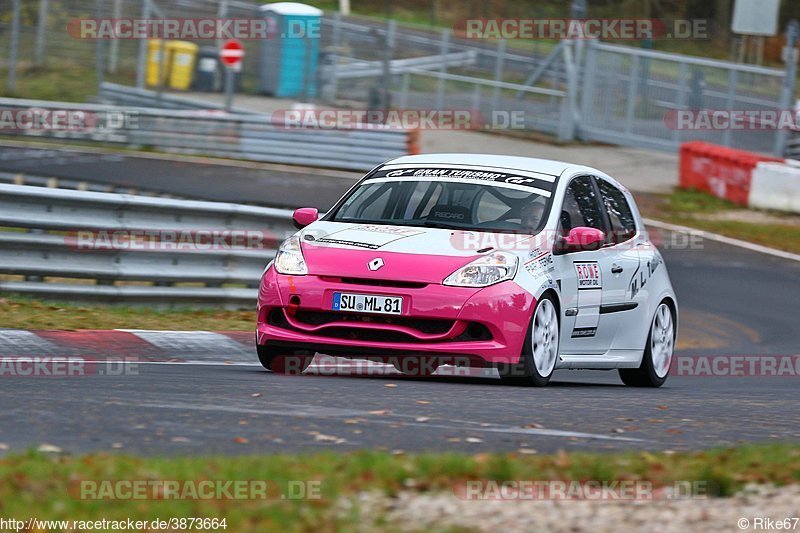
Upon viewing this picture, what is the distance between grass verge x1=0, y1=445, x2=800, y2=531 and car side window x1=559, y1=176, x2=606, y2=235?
142 inches

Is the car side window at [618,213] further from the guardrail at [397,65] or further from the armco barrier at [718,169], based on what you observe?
the guardrail at [397,65]

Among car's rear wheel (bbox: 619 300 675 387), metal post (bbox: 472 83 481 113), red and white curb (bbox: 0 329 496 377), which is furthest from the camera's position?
metal post (bbox: 472 83 481 113)

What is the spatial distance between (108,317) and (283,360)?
306 centimetres

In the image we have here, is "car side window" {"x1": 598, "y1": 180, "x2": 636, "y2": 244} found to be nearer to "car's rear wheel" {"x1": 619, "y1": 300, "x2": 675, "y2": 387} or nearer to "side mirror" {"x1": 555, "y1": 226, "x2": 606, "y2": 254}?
"car's rear wheel" {"x1": 619, "y1": 300, "x2": 675, "y2": 387}

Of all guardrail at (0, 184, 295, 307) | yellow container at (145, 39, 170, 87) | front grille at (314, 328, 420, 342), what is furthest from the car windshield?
yellow container at (145, 39, 170, 87)

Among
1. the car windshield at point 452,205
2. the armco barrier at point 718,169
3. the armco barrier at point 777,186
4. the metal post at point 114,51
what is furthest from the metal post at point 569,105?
the car windshield at point 452,205

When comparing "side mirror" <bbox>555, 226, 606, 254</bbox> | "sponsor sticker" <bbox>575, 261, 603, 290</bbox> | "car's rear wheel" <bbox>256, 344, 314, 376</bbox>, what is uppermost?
"side mirror" <bbox>555, 226, 606, 254</bbox>

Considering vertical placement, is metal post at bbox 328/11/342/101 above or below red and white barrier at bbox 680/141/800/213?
above

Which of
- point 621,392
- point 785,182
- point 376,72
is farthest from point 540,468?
point 376,72

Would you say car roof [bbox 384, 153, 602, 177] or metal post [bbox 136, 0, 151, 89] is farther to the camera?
metal post [bbox 136, 0, 151, 89]

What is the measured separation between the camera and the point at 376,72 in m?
31.4

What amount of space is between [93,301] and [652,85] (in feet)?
59.8

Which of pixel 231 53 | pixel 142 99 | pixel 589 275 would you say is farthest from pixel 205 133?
pixel 589 275

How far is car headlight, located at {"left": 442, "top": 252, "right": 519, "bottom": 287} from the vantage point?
336 inches
